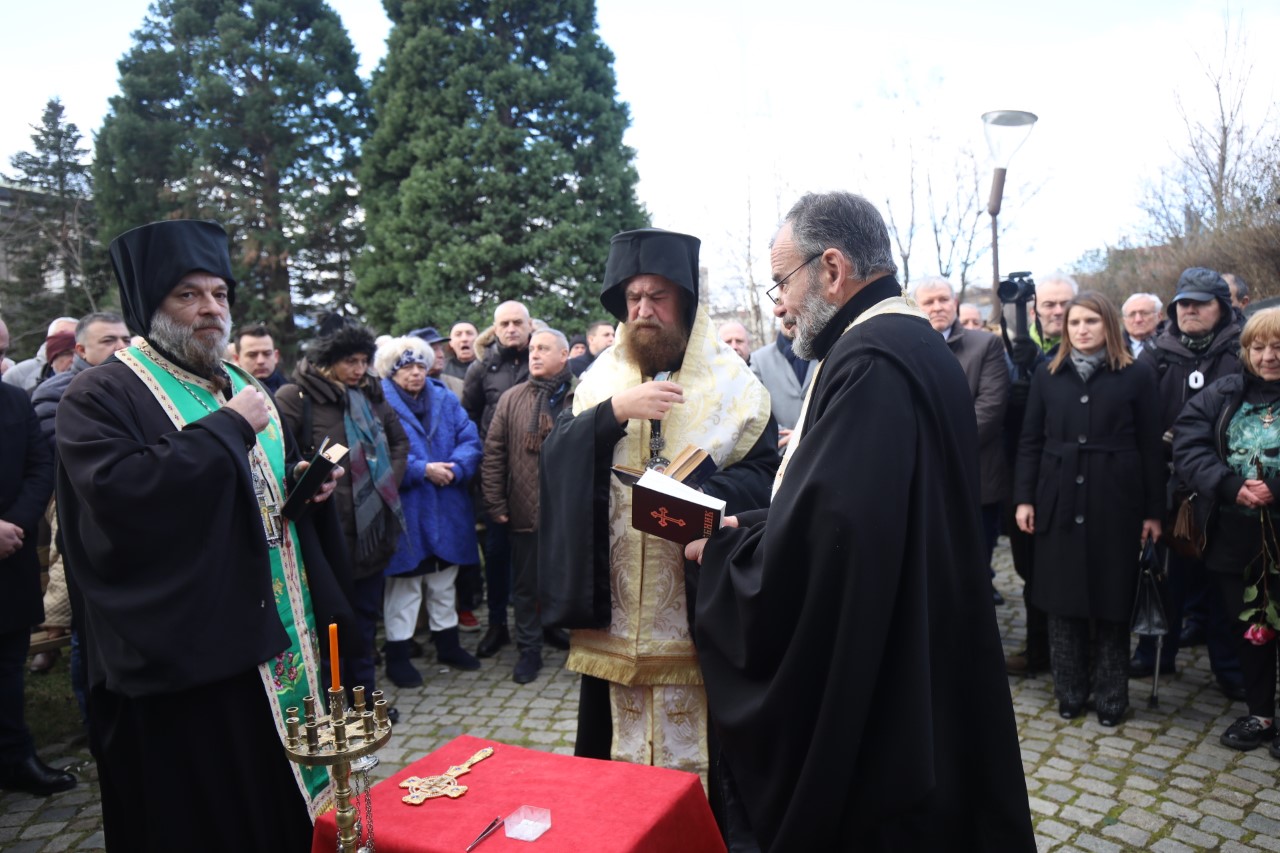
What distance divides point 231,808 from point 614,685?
1.33 m

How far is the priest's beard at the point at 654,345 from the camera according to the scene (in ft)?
10.7

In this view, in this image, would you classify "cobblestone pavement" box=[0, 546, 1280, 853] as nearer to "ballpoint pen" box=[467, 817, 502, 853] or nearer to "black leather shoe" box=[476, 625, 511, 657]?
"black leather shoe" box=[476, 625, 511, 657]

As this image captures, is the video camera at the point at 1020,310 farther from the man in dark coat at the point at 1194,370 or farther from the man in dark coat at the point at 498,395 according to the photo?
the man in dark coat at the point at 498,395

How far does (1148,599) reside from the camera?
4656 millimetres

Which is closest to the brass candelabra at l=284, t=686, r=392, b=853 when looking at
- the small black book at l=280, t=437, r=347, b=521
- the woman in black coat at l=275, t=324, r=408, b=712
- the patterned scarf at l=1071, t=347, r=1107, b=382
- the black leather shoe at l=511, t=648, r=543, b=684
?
the small black book at l=280, t=437, r=347, b=521

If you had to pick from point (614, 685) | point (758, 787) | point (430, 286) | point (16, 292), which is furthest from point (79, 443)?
point (16, 292)

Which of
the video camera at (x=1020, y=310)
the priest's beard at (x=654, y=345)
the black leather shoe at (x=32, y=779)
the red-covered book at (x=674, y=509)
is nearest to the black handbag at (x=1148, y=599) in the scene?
the video camera at (x=1020, y=310)

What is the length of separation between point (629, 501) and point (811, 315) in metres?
1.13

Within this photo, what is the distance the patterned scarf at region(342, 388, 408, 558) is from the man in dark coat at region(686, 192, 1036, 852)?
10.8 feet

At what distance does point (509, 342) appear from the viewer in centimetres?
681

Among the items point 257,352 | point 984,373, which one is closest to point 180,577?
point 257,352

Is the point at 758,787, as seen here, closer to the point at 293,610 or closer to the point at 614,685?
the point at 614,685

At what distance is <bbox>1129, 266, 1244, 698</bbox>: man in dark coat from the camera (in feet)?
16.9

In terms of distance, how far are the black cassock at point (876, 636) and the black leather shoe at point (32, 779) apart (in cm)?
389
